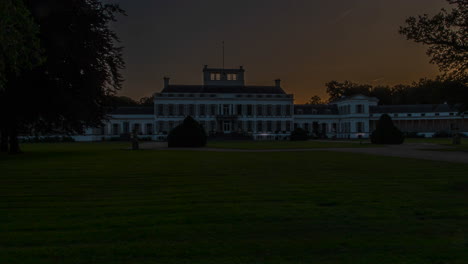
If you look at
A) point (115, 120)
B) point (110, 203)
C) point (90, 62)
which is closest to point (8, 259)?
point (110, 203)

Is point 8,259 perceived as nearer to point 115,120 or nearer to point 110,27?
point 110,27

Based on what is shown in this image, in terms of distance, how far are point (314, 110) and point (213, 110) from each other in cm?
1828

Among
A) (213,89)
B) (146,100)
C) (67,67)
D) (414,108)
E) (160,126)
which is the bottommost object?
(160,126)

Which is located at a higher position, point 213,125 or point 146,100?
point 146,100

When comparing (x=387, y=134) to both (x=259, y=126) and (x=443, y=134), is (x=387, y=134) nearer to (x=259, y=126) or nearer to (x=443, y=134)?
(x=259, y=126)

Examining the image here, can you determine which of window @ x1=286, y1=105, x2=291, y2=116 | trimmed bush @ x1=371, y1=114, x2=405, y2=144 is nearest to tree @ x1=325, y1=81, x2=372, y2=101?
window @ x1=286, y1=105, x2=291, y2=116

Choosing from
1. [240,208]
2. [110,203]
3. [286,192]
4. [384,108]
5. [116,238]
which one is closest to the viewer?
[116,238]

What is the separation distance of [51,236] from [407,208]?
170 inches

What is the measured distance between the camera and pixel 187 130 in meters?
28.4

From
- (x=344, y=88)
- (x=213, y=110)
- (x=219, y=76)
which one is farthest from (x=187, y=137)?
(x=344, y=88)

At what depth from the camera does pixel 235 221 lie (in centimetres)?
449

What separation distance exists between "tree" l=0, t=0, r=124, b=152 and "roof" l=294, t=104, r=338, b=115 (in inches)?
1924

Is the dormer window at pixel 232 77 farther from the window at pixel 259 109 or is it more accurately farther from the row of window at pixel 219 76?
the window at pixel 259 109

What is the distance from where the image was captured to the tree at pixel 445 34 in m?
17.0
